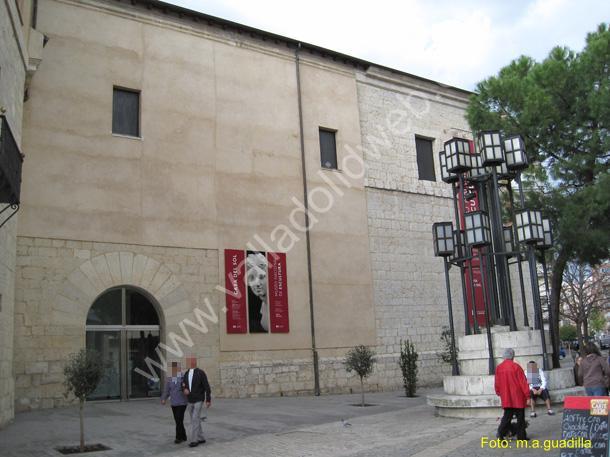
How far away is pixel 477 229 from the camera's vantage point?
40.1ft

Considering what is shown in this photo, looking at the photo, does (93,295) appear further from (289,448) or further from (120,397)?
(289,448)

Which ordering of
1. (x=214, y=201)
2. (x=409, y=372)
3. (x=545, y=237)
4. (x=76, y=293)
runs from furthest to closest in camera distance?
(x=409, y=372) < (x=214, y=201) < (x=76, y=293) < (x=545, y=237)

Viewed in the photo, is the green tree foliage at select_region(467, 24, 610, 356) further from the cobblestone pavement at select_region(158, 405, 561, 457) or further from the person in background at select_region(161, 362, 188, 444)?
the person in background at select_region(161, 362, 188, 444)

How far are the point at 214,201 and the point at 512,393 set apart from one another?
11235 millimetres

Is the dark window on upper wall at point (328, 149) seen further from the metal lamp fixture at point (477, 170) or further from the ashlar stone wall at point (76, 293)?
the metal lamp fixture at point (477, 170)

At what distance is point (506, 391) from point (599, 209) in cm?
929

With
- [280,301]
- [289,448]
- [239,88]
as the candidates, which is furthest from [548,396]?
[239,88]

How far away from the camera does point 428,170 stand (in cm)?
2358

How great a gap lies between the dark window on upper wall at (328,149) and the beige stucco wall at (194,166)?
34cm

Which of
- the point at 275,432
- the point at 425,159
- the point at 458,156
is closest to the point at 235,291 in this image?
the point at 275,432

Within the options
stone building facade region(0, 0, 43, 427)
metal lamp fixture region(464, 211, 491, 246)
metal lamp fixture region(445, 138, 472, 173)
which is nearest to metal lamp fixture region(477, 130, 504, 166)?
metal lamp fixture region(445, 138, 472, 173)

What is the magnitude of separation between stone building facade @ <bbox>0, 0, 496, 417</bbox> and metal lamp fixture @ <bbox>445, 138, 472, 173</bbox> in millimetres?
7180

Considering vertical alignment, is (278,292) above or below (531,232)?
→ below

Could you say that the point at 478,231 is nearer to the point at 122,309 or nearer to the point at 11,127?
the point at 122,309
